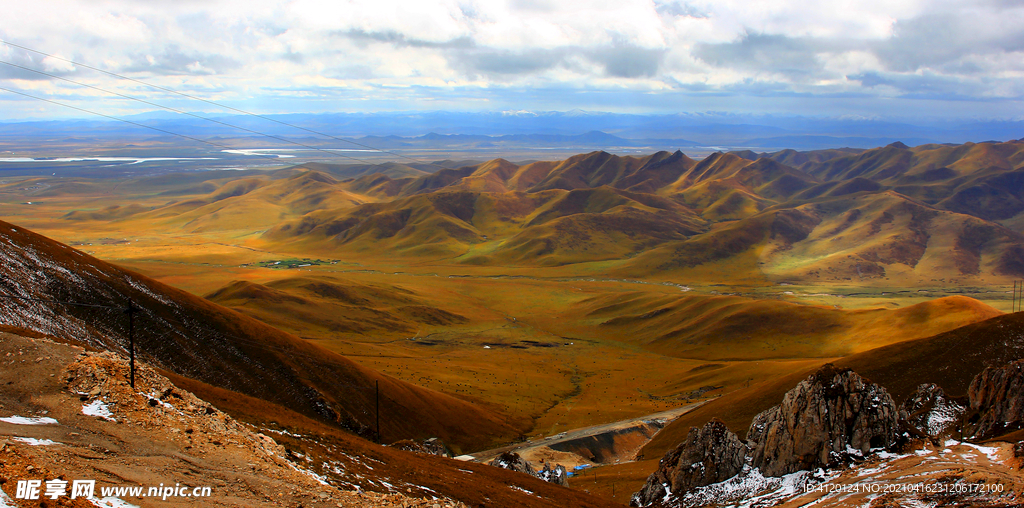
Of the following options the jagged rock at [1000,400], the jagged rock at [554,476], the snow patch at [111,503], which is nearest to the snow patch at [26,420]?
the snow patch at [111,503]

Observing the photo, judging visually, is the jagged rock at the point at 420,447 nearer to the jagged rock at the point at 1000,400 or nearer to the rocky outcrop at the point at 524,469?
the rocky outcrop at the point at 524,469

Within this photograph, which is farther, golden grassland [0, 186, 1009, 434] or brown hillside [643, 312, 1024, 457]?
golden grassland [0, 186, 1009, 434]

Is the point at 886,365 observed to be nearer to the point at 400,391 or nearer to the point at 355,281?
the point at 400,391

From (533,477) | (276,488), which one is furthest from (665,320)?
(276,488)

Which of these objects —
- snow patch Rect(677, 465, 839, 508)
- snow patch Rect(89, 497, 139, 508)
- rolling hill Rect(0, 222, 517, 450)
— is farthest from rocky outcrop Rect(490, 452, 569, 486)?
snow patch Rect(89, 497, 139, 508)

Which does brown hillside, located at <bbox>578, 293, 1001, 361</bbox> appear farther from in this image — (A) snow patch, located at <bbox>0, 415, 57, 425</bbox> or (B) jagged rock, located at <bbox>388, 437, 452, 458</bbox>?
(A) snow patch, located at <bbox>0, 415, 57, 425</bbox>
